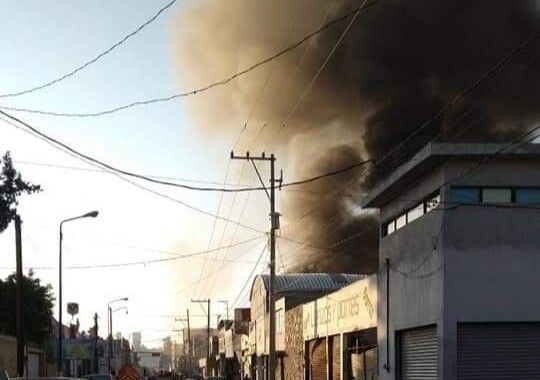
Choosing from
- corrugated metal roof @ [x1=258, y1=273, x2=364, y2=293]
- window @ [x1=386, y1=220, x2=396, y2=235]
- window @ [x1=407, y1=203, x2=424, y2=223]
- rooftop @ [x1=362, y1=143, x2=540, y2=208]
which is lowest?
corrugated metal roof @ [x1=258, y1=273, x2=364, y2=293]

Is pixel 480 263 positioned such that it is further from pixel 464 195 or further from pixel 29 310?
pixel 29 310

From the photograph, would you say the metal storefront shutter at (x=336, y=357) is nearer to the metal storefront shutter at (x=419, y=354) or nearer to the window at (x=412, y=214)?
the window at (x=412, y=214)

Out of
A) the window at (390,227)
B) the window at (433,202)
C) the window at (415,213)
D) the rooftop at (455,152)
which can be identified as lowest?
the window at (390,227)

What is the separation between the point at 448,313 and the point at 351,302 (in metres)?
9.77

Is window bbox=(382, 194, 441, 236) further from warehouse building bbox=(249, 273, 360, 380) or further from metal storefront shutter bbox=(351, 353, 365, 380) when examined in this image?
warehouse building bbox=(249, 273, 360, 380)

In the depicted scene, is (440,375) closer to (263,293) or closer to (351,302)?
(351,302)

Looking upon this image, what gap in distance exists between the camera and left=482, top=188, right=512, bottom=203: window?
22625mm

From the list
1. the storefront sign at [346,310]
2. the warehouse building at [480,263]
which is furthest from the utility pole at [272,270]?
the warehouse building at [480,263]

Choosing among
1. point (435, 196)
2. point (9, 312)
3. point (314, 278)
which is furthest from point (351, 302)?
point (314, 278)

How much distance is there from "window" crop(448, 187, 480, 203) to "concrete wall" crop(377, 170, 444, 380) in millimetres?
454

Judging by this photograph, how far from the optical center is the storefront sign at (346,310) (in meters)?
29.2

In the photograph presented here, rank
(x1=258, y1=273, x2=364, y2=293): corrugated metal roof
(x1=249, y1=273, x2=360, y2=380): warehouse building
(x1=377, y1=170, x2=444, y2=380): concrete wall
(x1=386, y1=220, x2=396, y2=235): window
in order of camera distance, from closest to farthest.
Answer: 1. (x1=377, y1=170, x2=444, y2=380): concrete wall
2. (x1=386, y1=220, x2=396, y2=235): window
3. (x1=249, y1=273, x2=360, y2=380): warehouse building
4. (x1=258, y1=273, x2=364, y2=293): corrugated metal roof

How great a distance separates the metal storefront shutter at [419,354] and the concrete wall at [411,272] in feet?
0.89

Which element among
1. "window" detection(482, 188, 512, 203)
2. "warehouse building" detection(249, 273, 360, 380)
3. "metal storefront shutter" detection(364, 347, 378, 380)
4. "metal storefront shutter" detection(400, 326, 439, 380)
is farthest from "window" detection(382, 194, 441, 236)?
"warehouse building" detection(249, 273, 360, 380)
